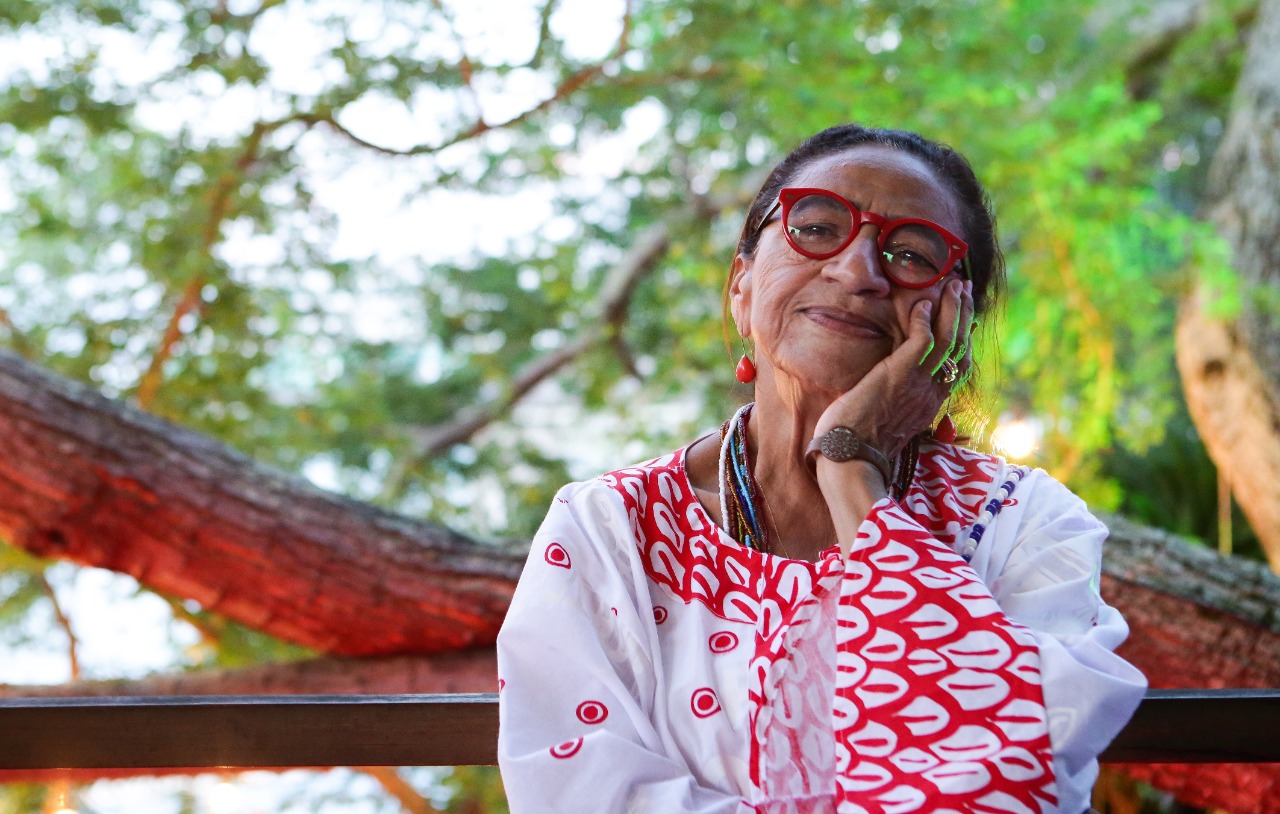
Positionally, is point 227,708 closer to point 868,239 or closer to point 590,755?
point 590,755

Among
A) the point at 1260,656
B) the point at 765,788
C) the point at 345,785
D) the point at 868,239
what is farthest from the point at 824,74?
the point at 345,785

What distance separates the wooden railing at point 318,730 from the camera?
1349mm

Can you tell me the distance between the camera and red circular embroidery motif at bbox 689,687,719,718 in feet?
4.38

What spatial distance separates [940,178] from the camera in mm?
1619

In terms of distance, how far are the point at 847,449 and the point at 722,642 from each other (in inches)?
11.1

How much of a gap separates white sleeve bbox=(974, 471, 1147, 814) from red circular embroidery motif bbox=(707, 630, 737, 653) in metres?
0.33

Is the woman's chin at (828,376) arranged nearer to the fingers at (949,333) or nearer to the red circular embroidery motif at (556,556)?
the fingers at (949,333)

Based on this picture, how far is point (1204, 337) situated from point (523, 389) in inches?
127

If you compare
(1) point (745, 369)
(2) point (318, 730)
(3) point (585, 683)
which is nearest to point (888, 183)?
(1) point (745, 369)

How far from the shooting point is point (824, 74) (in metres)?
3.99

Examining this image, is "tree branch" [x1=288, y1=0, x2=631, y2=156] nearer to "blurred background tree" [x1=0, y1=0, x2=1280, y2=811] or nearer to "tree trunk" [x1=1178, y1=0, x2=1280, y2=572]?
"blurred background tree" [x1=0, y1=0, x2=1280, y2=811]

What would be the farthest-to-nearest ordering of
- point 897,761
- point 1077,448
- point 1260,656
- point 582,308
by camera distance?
point 582,308
point 1077,448
point 1260,656
point 897,761

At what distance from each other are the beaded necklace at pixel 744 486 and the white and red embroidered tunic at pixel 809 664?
34 mm

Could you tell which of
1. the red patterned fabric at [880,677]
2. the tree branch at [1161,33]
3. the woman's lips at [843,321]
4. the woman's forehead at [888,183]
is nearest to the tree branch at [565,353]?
the tree branch at [1161,33]
